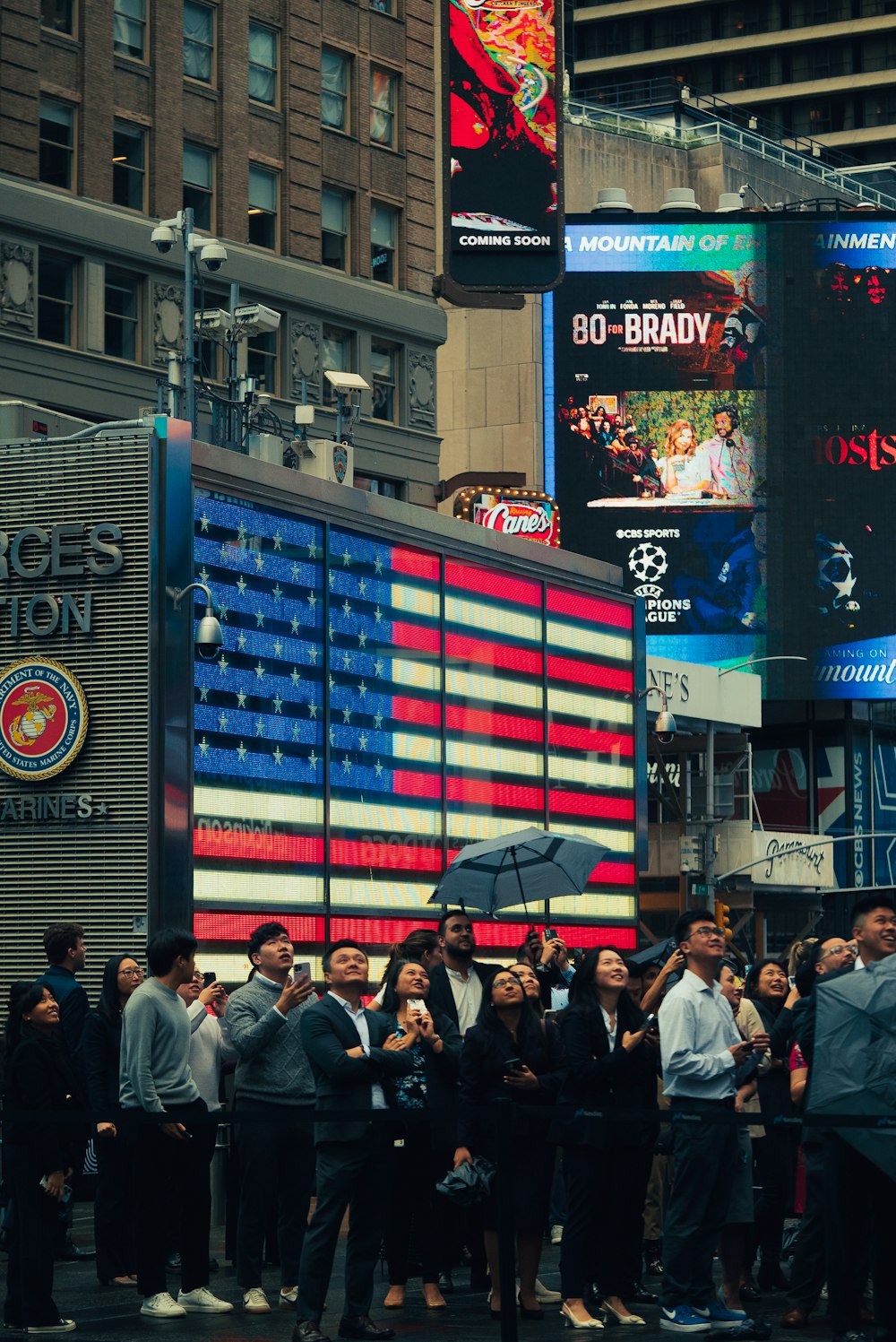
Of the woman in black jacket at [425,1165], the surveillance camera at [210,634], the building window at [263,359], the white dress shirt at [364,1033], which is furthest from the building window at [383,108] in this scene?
the white dress shirt at [364,1033]

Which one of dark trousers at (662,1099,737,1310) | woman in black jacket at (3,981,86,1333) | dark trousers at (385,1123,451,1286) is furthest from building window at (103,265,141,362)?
dark trousers at (662,1099,737,1310)

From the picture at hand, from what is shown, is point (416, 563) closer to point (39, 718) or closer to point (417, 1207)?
point (39, 718)

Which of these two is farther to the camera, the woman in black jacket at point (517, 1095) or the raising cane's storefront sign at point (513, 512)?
the raising cane's storefront sign at point (513, 512)

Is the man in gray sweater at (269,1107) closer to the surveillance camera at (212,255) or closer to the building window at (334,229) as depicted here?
the surveillance camera at (212,255)

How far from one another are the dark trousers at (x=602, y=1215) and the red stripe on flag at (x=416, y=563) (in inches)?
465

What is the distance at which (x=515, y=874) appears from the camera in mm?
19516

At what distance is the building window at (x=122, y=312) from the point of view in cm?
4212

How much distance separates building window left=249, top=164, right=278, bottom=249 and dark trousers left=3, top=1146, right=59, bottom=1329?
35.0 meters

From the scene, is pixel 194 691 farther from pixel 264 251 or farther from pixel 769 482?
pixel 769 482

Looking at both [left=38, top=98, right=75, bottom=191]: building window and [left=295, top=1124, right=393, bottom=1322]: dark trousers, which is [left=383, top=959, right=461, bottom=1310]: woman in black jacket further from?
[left=38, top=98, right=75, bottom=191]: building window

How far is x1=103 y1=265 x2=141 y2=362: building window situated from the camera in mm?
42125

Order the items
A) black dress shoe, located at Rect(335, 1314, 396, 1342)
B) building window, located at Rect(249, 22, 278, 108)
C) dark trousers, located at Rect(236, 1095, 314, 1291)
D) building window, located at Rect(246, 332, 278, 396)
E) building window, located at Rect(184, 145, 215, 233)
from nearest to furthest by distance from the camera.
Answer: black dress shoe, located at Rect(335, 1314, 396, 1342) → dark trousers, located at Rect(236, 1095, 314, 1291) → building window, located at Rect(184, 145, 215, 233) → building window, located at Rect(246, 332, 278, 396) → building window, located at Rect(249, 22, 278, 108)

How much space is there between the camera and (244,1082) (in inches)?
516

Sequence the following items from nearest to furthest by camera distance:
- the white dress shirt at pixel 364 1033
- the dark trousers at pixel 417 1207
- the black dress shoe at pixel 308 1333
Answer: the black dress shoe at pixel 308 1333, the white dress shirt at pixel 364 1033, the dark trousers at pixel 417 1207
